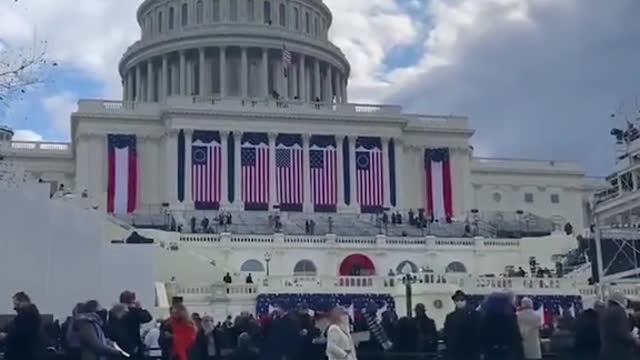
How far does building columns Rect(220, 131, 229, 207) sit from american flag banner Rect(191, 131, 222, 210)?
152 mm

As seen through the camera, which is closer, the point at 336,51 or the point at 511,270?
the point at 511,270

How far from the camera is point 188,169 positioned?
278 feet

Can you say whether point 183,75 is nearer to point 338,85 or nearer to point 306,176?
point 338,85

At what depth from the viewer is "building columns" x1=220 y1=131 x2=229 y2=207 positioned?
83.2 metres

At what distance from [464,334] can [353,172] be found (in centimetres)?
6994

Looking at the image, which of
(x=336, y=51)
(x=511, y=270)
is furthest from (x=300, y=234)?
(x=336, y=51)

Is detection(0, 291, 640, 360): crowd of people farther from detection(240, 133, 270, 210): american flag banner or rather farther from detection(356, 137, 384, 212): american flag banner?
detection(356, 137, 384, 212): american flag banner

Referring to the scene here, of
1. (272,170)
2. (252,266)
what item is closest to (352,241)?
(252,266)

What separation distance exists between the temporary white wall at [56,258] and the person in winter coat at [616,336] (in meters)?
23.9

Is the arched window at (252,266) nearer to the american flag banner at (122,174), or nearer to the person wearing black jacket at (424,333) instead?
the american flag banner at (122,174)

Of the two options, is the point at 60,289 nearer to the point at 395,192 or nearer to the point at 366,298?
the point at 366,298

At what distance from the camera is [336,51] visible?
368ft

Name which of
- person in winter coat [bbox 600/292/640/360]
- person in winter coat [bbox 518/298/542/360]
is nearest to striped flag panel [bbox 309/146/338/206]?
person in winter coat [bbox 518/298/542/360]

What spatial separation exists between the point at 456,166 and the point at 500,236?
49.1ft
